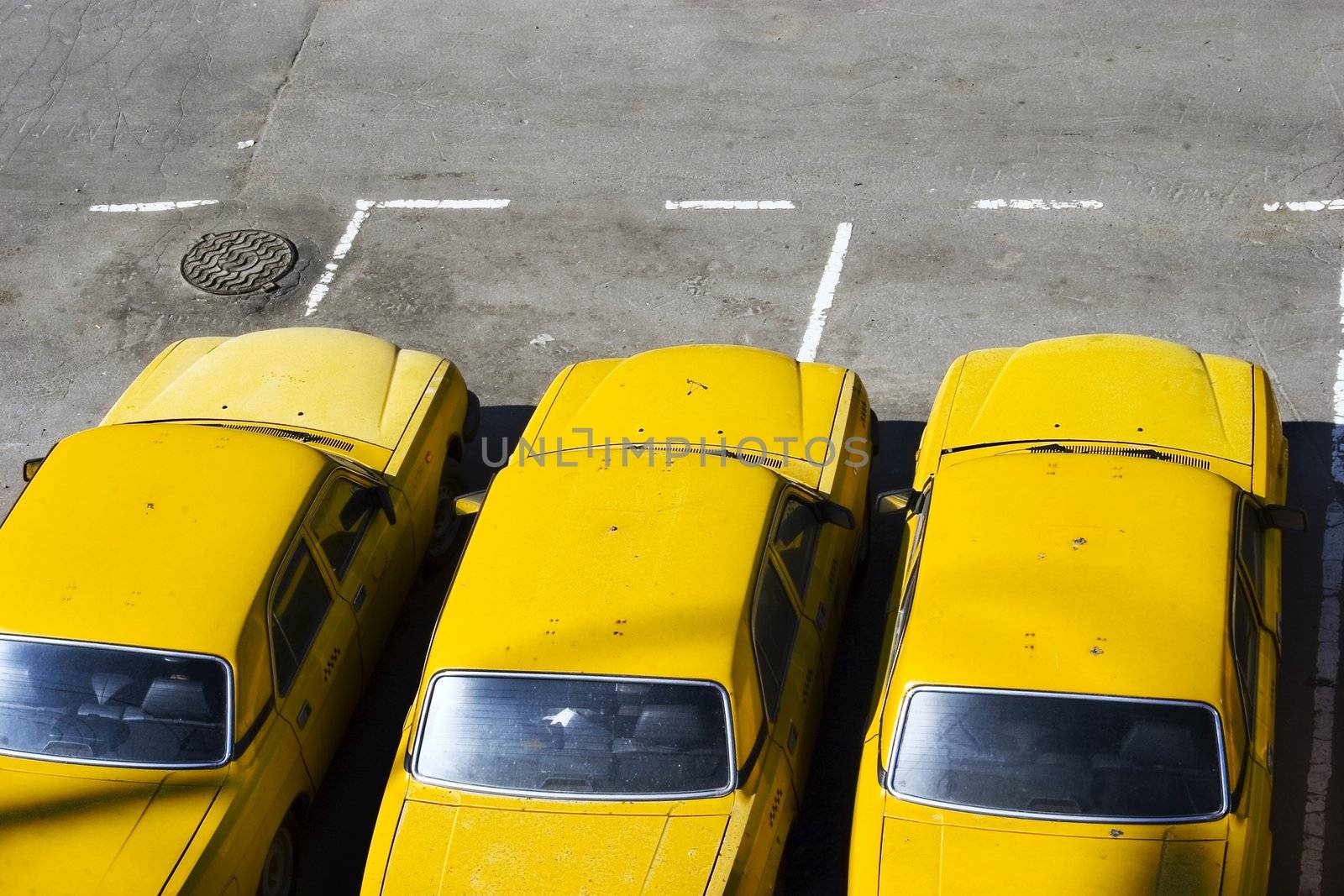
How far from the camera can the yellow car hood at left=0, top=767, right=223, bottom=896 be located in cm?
589

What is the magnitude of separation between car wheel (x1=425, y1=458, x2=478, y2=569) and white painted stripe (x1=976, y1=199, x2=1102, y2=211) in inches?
196

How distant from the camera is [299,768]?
675 cm

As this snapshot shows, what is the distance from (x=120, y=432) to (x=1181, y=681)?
17.6 feet

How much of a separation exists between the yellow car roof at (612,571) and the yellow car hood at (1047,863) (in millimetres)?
1091

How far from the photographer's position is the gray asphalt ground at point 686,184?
10.1 meters

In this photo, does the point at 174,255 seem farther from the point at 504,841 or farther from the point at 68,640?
the point at 504,841

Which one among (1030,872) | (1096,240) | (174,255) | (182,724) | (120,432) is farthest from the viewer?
(174,255)

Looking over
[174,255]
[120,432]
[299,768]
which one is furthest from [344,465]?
[174,255]

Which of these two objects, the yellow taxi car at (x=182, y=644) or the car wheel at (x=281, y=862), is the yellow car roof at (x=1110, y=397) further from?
the car wheel at (x=281, y=862)

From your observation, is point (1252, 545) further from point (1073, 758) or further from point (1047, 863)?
point (1047, 863)

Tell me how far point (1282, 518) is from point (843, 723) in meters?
2.44

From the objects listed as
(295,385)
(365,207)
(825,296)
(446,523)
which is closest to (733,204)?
(825,296)

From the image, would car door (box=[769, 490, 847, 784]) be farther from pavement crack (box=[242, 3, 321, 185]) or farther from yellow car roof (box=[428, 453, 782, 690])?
pavement crack (box=[242, 3, 321, 185])

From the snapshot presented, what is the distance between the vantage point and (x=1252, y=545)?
674cm
